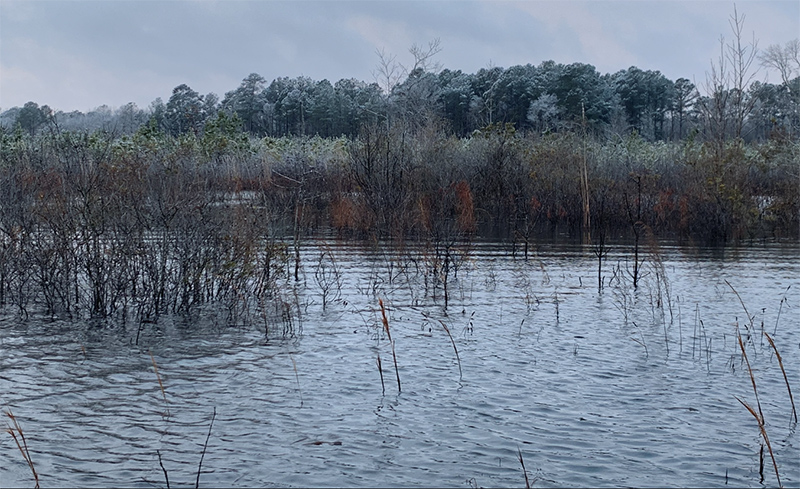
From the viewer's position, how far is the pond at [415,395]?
577 cm

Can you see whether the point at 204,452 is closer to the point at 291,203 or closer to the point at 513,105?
the point at 291,203

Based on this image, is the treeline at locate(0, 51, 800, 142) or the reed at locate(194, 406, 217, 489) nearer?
the reed at locate(194, 406, 217, 489)

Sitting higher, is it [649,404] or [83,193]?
[83,193]

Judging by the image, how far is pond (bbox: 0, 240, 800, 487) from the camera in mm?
5773

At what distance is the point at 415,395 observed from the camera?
24.5 feet

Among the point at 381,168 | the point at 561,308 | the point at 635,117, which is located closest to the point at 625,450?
the point at 561,308

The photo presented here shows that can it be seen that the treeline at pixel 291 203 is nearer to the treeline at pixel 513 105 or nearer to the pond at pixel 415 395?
the pond at pixel 415 395

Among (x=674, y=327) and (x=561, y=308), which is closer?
(x=674, y=327)

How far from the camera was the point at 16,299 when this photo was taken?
433 inches

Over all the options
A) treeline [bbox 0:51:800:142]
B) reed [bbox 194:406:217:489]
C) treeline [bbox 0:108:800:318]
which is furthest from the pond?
treeline [bbox 0:51:800:142]

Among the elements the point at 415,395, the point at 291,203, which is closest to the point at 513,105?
the point at 291,203

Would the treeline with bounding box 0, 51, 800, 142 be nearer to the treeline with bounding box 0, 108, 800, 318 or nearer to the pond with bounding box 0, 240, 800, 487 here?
the treeline with bounding box 0, 108, 800, 318

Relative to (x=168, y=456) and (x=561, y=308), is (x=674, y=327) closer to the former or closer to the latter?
(x=561, y=308)

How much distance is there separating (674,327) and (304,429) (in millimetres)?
6010
